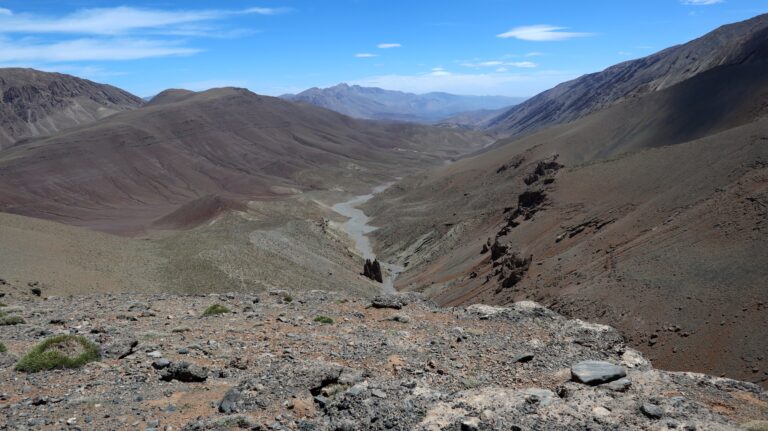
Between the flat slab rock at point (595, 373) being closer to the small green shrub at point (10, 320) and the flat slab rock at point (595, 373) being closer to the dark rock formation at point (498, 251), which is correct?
the small green shrub at point (10, 320)

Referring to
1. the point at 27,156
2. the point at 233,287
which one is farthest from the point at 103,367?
Answer: the point at 27,156

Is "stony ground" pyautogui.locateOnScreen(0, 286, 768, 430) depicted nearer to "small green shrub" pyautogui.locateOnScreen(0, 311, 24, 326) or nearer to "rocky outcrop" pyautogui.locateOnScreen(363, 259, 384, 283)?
"small green shrub" pyautogui.locateOnScreen(0, 311, 24, 326)

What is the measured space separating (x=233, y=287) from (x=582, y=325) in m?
23.3

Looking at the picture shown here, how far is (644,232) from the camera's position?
3073 cm

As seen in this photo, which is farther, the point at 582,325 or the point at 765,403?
the point at 582,325

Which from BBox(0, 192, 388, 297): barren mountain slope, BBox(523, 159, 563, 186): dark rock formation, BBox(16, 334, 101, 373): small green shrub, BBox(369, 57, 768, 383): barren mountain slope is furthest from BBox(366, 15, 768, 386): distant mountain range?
BBox(16, 334, 101, 373): small green shrub

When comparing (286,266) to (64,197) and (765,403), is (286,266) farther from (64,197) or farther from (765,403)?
(64,197)

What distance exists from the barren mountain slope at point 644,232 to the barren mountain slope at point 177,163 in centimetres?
4064

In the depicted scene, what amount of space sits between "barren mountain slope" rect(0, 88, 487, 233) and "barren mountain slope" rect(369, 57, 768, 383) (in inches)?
1600

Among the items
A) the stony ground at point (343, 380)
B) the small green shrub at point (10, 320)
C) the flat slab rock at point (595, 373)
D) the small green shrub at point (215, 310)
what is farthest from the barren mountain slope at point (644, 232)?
the small green shrub at point (10, 320)

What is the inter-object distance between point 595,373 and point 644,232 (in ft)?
71.5

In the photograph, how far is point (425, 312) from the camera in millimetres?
18719

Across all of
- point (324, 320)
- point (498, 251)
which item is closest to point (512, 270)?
point (498, 251)

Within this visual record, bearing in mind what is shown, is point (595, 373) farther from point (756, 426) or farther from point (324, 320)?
point (324, 320)
